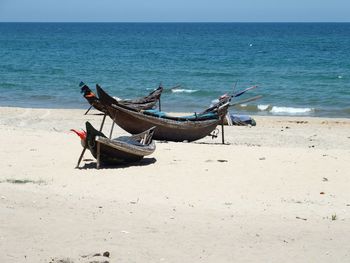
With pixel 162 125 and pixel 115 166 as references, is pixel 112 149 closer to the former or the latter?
pixel 115 166

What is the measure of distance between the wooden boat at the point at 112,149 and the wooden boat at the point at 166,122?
235 cm

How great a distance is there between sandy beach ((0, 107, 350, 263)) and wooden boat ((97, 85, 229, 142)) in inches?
21.9

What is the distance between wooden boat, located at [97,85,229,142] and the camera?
612 inches

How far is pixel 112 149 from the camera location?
1253cm

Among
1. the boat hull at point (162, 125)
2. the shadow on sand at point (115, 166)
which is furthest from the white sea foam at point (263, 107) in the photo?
the shadow on sand at point (115, 166)

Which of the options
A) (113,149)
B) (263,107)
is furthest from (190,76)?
(113,149)

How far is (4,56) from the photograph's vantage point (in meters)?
54.2

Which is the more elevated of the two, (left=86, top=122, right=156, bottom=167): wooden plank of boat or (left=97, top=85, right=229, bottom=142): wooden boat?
(left=97, top=85, right=229, bottom=142): wooden boat

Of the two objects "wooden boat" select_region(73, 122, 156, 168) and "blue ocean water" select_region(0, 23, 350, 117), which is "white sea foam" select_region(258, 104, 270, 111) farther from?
"wooden boat" select_region(73, 122, 156, 168)

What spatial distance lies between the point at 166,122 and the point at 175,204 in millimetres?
6133

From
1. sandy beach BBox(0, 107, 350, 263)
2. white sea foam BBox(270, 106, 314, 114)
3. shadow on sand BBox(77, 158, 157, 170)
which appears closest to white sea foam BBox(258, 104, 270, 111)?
white sea foam BBox(270, 106, 314, 114)

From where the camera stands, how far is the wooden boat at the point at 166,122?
15.5 m

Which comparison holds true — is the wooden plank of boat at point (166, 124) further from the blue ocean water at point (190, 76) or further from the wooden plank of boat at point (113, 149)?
the blue ocean water at point (190, 76)

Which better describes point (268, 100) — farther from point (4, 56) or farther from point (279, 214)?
point (4, 56)
